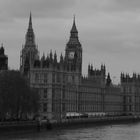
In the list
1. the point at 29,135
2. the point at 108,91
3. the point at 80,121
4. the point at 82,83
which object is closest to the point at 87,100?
the point at 82,83

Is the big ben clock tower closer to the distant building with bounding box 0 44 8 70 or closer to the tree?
the distant building with bounding box 0 44 8 70

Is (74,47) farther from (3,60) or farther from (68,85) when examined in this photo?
(3,60)

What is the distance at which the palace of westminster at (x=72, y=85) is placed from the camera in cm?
12400

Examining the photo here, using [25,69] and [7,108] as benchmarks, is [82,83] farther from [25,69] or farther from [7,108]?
[7,108]

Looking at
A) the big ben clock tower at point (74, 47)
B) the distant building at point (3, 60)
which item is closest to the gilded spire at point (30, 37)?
the big ben clock tower at point (74, 47)

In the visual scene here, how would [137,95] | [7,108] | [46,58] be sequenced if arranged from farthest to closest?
[137,95]
[46,58]
[7,108]

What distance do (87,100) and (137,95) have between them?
4204 centimetres

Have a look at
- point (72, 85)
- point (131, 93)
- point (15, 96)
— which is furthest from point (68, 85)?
point (131, 93)

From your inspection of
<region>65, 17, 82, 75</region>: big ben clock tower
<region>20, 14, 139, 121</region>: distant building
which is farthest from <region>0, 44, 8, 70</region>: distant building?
<region>65, 17, 82, 75</region>: big ben clock tower

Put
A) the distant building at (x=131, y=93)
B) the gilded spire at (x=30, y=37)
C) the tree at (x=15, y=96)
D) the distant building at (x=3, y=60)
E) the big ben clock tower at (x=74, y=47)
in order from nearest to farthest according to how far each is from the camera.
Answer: the tree at (x=15, y=96), the distant building at (x=3, y=60), the big ben clock tower at (x=74, y=47), the gilded spire at (x=30, y=37), the distant building at (x=131, y=93)

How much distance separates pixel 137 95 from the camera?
614 feet

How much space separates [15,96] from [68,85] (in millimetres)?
43777

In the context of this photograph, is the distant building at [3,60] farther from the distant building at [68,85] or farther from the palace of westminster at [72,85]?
the distant building at [68,85]

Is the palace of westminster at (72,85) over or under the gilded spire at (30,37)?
under
